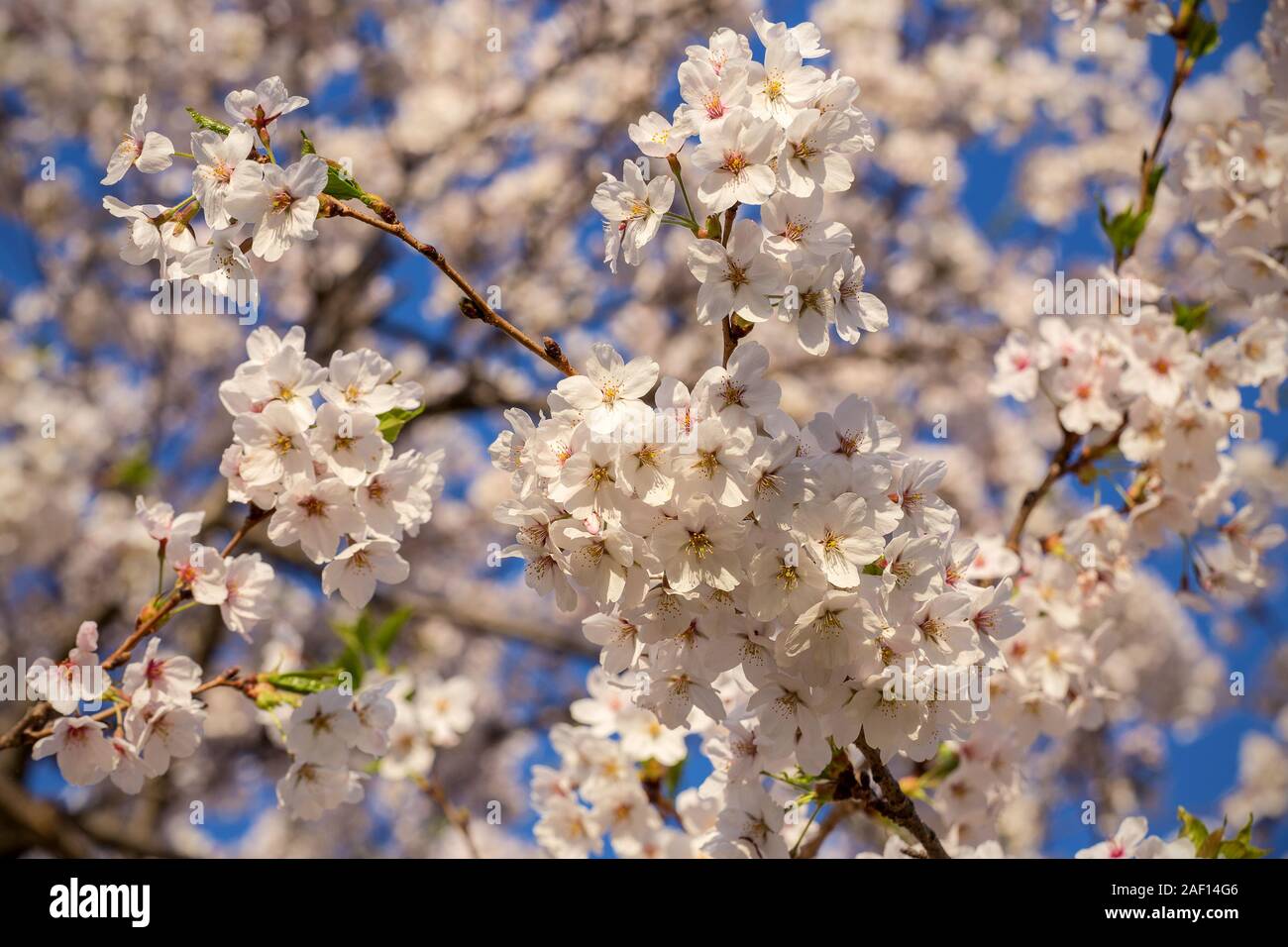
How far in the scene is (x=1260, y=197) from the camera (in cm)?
241

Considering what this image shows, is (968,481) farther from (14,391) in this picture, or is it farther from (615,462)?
(615,462)

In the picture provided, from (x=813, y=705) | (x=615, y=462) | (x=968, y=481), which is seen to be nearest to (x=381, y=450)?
(x=615, y=462)

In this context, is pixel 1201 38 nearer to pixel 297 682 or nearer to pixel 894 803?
pixel 894 803

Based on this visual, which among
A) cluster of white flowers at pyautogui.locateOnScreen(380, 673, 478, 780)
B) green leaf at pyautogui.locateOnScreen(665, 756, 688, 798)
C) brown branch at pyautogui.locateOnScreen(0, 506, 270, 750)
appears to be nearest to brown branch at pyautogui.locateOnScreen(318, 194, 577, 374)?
brown branch at pyautogui.locateOnScreen(0, 506, 270, 750)

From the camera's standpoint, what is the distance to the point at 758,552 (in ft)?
4.29

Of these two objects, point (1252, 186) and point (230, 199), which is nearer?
point (230, 199)

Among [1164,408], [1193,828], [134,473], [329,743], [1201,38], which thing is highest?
[1201,38]

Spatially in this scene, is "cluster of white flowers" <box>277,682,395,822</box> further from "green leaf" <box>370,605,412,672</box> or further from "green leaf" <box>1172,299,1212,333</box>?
"green leaf" <box>1172,299,1212,333</box>

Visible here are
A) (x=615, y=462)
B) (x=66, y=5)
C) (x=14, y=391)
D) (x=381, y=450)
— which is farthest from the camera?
(x=66, y=5)

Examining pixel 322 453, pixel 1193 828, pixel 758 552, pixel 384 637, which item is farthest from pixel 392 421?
pixel 1193 828

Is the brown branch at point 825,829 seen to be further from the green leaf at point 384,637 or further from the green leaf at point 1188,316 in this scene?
the green leaf at point 1188,316

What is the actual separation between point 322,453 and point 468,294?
12.6 inches

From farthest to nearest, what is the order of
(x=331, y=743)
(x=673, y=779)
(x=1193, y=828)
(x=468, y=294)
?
(x=673, y=779)
(x=1193, y=828)
(x=331, y=743)
(x=468, y=294)
